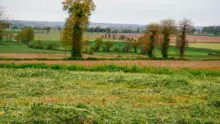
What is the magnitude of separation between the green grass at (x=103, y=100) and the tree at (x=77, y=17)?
27.0m

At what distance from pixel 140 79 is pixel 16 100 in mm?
8722

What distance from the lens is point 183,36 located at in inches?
2643

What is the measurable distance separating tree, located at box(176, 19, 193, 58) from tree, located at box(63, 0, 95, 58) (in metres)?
24.0

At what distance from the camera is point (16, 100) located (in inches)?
512

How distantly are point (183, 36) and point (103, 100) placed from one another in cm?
5599

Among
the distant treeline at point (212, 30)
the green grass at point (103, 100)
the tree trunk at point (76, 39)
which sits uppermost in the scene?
the distant treeline at point (212, 30)

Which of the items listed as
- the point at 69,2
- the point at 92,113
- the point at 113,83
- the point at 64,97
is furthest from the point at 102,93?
the point at 69,2

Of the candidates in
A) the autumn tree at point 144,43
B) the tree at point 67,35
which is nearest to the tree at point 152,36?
the autumn tree at point 144,43

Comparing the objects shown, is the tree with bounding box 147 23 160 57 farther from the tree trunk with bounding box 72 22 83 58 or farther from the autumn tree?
the tree trunk with bounding box 72 22 83 58

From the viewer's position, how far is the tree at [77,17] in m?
48.0

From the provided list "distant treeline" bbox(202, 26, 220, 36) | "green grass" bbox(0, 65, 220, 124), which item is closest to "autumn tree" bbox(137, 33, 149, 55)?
"green grass" bbox(0, 65, 220, 124)

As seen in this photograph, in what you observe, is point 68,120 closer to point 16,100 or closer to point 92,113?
point 92,113

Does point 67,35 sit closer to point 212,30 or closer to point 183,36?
point 183,36

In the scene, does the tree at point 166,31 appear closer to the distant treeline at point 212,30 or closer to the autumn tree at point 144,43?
the autumn tree at point 144,43
